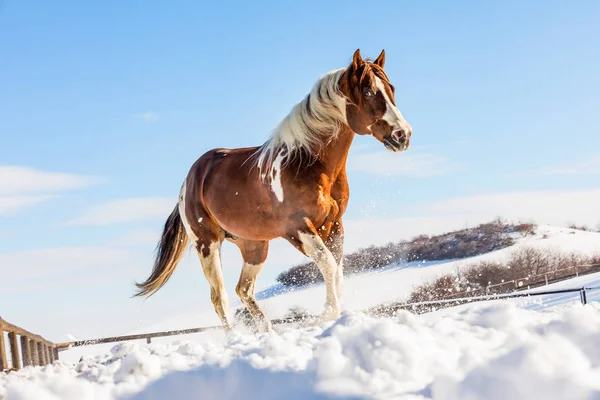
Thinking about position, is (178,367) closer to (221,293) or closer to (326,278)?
(326,278)

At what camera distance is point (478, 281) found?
32.8m

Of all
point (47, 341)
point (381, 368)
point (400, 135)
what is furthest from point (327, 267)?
point (47, 341)

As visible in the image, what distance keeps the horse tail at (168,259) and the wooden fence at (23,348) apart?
4.68 feet

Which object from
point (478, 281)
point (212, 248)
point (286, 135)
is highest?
point (286, 135)

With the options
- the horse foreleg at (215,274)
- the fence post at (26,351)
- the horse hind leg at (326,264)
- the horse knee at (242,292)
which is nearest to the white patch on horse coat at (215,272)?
the horse foreleg at (215,274)

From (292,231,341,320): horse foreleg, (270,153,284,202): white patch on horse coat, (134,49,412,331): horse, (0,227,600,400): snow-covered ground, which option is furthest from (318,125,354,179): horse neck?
(0,227,600,400): snow-covered ground

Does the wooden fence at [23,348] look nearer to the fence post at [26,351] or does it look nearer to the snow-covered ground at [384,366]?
the fence post at [26,351]

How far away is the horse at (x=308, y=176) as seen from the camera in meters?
5.37

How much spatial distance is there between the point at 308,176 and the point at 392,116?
0.85m

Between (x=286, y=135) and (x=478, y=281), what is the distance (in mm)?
28658

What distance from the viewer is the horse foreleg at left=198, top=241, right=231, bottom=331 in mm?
6934

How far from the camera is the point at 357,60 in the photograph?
5.38 m

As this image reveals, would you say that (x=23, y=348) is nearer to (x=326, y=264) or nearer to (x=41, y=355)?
(x=41, y=355)

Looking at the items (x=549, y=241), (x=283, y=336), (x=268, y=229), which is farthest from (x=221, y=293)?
(x=549, y=241)
